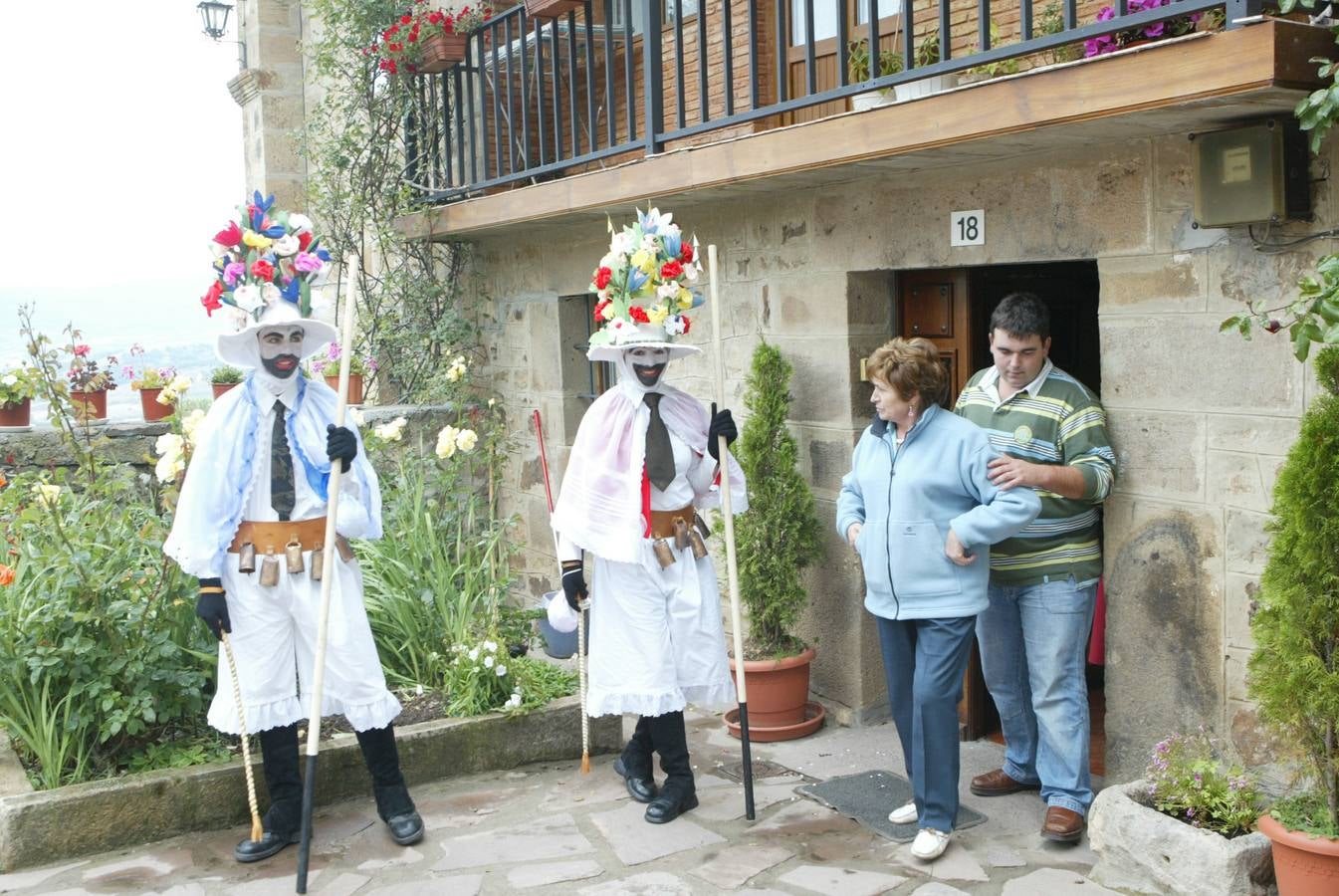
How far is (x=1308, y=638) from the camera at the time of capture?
3.54m

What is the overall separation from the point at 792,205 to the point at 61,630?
347cm

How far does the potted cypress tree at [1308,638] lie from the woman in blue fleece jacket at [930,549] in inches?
36.3

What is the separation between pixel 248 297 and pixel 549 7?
321 cm

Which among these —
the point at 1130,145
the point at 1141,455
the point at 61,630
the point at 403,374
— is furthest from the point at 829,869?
the point at 403,374

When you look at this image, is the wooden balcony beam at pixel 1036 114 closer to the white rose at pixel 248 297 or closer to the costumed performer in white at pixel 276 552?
the costumed performer in white at pixel 276 552

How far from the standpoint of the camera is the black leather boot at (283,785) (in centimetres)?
462

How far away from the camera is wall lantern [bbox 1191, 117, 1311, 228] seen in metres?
3.76

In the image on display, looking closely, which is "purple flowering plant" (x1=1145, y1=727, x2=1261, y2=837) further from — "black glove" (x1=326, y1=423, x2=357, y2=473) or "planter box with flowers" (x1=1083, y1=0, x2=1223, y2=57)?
"black glove" (x1=326, y1=423, x2=357, y2=473)

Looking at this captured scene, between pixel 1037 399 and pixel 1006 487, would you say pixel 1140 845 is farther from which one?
pixel 1037 399

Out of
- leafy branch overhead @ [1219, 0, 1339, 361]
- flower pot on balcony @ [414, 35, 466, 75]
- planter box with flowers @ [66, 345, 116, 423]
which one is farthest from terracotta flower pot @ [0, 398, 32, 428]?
leafy branch overhead @ [1219, 0, 1339, 361]

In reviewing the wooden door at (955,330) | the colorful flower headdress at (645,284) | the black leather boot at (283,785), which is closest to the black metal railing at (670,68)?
the colorful flower headdress at (645,284)

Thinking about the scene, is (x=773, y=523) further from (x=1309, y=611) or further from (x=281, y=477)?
(x=1309, y=611)

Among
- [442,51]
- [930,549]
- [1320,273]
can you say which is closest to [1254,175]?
[1320,273]

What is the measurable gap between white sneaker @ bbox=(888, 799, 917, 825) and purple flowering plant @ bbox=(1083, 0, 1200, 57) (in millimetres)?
2603
